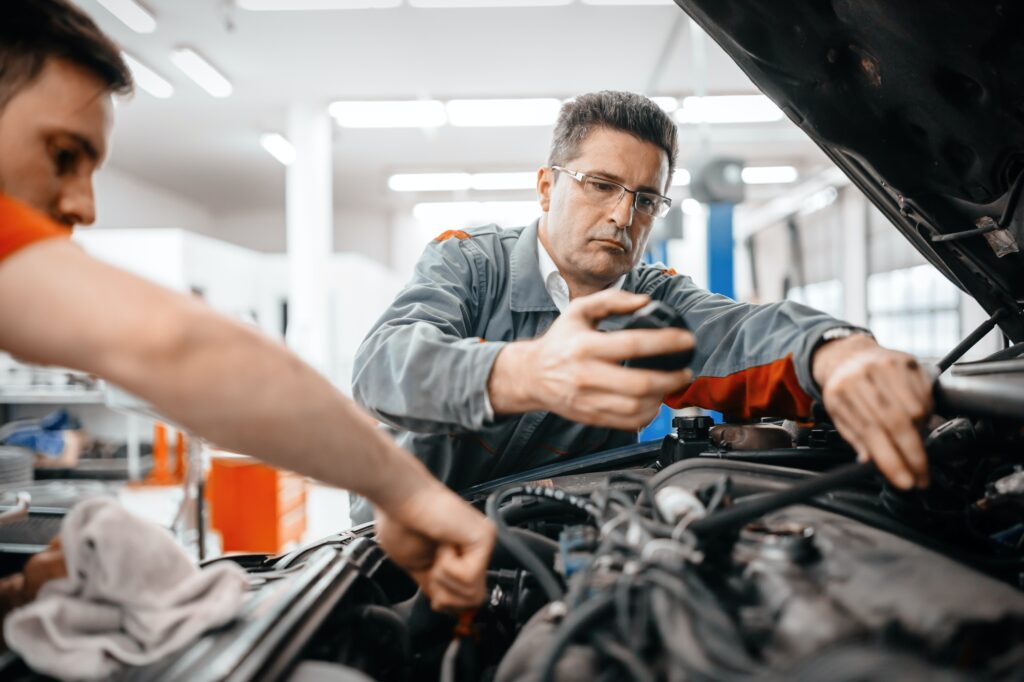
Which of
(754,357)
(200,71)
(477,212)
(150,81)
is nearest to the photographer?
(754,357)

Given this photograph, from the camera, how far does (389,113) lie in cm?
608

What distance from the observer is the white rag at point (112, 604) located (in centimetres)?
51

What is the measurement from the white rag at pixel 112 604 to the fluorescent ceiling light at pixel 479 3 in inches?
167

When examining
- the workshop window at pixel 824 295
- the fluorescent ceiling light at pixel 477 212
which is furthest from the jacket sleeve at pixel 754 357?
the fluorescent ceiling light at pixel 477 212

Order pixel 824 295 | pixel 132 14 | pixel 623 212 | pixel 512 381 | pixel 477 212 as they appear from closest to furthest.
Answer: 1. pixel 512 381
2. pixel 623 212
3. pixel 132 14
4. pixel 824 295
5. pixel 477 212

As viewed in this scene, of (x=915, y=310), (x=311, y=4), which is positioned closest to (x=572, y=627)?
(x=311, y=4)

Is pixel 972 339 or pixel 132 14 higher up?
pixel 132 14

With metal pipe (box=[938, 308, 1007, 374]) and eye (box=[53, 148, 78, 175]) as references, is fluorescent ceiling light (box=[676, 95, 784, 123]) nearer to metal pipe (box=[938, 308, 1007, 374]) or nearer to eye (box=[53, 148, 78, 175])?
metal pipe (box=[938, 308, 1007, 374])

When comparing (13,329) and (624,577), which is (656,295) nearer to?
(624,577)

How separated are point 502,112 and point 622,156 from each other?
5177 millimetres

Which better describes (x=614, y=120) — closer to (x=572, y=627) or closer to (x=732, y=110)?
(x=572, y=627)

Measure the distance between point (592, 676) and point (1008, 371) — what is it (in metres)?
0.61

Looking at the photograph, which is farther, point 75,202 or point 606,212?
point 606,212

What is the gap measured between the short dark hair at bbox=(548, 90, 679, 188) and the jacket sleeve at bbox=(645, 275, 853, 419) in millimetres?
385
